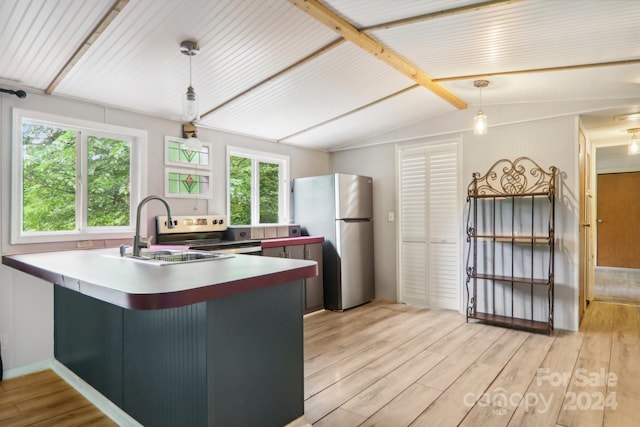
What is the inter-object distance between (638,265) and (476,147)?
213 inches

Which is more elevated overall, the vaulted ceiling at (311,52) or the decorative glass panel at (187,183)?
the vaulted ceiling at (311,52)

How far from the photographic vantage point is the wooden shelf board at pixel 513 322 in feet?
11.7

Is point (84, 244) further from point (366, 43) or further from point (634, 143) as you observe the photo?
point (634, 143)

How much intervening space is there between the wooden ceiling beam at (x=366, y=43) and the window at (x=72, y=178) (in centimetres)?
202

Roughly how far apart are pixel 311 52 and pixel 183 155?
1.74m

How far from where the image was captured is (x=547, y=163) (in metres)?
3.79

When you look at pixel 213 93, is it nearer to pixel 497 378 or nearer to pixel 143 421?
pixel 143 421

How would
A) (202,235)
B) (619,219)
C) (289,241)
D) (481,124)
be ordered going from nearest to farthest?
1. (481,124)
2. (202,235)
3. (289,241)
4. (619,219)

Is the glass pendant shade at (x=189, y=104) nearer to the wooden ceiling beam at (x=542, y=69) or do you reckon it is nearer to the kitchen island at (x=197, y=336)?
the kitchen island at (x=197, y=336)

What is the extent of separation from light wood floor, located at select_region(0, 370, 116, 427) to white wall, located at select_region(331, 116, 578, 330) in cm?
356

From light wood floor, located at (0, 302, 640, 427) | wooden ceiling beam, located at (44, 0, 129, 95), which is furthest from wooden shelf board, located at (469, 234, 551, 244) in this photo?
wooden ceiling beam, located at (44, 0, 129, 95)

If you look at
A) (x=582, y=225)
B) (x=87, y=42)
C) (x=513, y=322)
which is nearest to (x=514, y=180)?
(x=582, y=225)

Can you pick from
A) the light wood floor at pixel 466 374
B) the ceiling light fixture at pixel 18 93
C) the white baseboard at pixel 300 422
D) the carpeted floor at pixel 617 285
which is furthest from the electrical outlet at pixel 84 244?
the carpeted floor at pixel 617 285

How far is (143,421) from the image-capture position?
1.90 m
